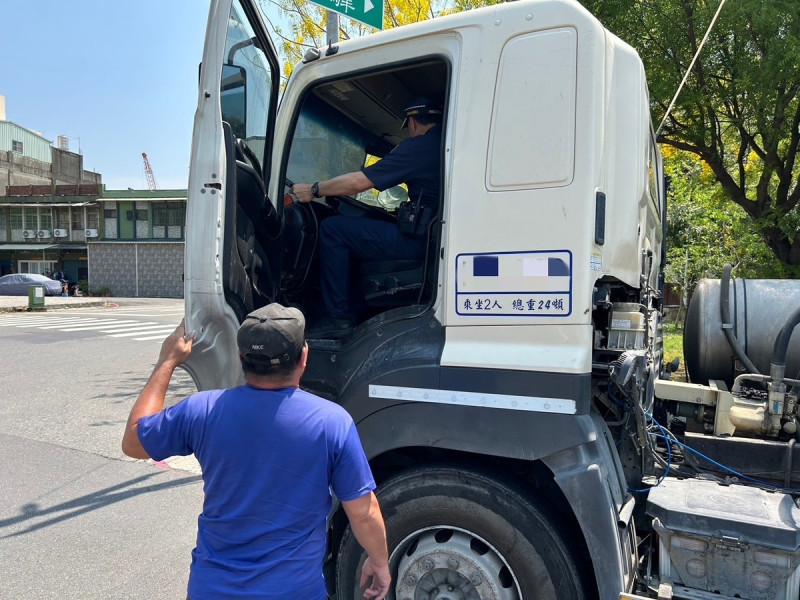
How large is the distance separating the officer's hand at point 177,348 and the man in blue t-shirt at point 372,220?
0.79 m

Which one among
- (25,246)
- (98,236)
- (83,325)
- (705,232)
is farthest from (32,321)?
(25,246)

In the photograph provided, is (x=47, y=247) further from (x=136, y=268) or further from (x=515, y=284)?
(x=515, y=284)

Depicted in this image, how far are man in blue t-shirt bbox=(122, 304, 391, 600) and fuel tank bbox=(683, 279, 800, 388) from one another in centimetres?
239

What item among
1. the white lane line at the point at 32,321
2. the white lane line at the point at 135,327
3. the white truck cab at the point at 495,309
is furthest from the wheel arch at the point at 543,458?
the white lane line at the point at 32,321

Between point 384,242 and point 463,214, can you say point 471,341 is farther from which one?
point 384,242

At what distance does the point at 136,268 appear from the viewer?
132 ft

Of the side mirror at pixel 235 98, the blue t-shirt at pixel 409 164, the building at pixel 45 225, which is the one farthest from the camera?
the building at pixel 45 225

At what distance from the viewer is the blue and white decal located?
212 centimetres

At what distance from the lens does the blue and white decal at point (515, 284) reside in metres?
2.12

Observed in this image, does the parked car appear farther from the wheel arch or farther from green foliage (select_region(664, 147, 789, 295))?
the wheel arch

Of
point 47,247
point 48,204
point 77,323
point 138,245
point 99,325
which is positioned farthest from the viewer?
point 48,204

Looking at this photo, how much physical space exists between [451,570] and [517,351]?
89cm

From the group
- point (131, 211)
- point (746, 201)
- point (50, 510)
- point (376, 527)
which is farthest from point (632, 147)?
point (131, 211)

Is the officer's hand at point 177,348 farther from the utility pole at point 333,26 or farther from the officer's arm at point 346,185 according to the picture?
the utility pole at point 333,26
